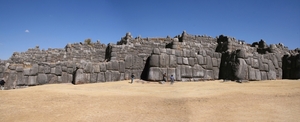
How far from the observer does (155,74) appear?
32.1 ft

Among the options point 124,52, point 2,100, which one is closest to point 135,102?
point 2,100

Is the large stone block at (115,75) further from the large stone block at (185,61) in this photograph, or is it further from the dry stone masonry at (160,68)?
the large stone block at (185,61)

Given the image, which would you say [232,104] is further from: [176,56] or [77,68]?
[77,68]

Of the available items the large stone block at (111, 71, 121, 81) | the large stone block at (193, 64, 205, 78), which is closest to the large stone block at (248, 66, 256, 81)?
the large stone block at (193, 64, 205, 78)

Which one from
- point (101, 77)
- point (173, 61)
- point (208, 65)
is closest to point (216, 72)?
point (208, 65)

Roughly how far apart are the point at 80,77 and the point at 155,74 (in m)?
3.42

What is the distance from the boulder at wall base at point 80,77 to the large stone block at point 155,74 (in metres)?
2.97

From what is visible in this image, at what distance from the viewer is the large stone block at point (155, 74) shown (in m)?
9.70

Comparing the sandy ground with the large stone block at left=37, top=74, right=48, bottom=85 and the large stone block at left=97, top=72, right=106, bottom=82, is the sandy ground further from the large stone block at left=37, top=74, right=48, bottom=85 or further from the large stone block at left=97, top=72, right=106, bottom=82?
the large stone block at left=97, top=72, right=106, bottom=82

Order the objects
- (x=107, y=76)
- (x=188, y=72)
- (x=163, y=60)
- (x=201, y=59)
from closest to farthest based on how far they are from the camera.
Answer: (x=107, y=76) < (x=163, y=60) < (x=188, y=72) < (x=201, y=59)

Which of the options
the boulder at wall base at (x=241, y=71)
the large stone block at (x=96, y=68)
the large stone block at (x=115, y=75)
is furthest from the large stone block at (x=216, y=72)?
the large stone block at (x=96, y=68)

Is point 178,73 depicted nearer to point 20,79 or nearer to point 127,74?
point 127,74

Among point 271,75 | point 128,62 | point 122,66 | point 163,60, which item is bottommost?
point 271,75

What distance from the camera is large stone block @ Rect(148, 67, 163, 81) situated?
9695mm
